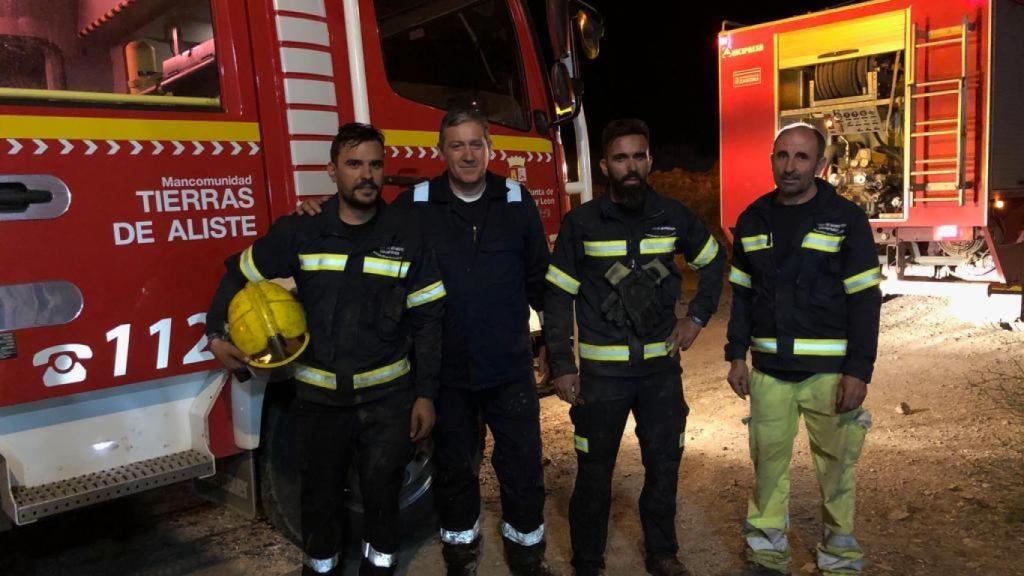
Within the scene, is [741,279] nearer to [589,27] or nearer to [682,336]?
[682,336]

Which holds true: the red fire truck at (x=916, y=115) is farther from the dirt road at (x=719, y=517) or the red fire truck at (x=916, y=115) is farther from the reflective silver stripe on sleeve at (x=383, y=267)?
the reflective silver stripe on sleeve at (x=383, y=267)

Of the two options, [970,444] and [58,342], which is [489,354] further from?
[970,444]

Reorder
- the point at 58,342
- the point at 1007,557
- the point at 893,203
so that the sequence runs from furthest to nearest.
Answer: the point at 893,203 < the point at 1007,557 < the point at 58,342

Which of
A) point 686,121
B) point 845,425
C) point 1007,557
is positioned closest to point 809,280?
point 845,425

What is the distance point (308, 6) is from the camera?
303 cm

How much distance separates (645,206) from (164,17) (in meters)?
1.97

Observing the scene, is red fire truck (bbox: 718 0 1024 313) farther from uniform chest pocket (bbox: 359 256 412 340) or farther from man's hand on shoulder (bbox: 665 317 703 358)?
uniform chest pocket (bbox: 359 256 412 340)

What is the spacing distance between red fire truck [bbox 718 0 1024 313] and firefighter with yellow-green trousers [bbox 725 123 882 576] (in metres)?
5.16

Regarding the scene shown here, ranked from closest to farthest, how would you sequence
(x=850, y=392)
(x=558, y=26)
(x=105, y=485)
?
(x=105, y=485) → (x=850, y=392) → (x=558, y=26)

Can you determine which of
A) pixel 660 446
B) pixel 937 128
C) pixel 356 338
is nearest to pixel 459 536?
pixel 660 446

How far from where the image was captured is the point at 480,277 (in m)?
2.86

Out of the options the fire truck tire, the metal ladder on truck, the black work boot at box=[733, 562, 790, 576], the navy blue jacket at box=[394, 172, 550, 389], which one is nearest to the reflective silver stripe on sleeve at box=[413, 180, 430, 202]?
the navy blue jacket at box=[394, 172, 550, 389]

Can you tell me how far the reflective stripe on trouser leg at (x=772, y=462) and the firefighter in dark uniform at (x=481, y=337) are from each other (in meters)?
0.85

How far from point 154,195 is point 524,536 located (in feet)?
5.95
